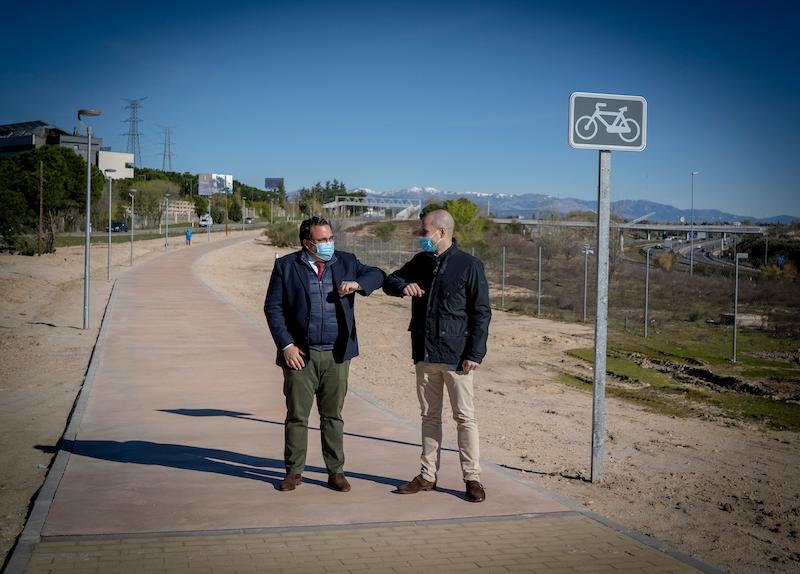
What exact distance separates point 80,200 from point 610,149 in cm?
7136

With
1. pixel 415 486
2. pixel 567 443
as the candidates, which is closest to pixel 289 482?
pixel 415 486

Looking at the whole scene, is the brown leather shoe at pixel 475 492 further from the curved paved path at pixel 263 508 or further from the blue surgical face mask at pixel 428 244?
the blue surgical face mask at pixel 428 244

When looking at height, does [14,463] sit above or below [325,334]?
below

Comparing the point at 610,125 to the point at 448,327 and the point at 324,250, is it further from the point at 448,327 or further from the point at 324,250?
the point at 324,250

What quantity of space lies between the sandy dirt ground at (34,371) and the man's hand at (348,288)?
278 cm

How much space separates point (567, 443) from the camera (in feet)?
32.2

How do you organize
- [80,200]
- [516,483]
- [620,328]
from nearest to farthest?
[516,483] → [620,328] → [80,200]

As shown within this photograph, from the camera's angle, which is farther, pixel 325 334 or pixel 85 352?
pixel 85 352

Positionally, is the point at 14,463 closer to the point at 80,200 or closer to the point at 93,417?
the point at 93,417

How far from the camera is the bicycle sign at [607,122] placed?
735 cm

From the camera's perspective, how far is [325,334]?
260 inches

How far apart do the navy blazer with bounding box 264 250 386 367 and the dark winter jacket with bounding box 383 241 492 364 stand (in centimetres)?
37

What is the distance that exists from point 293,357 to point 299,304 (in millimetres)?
422

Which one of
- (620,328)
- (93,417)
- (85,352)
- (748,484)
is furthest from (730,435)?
(620,328)
